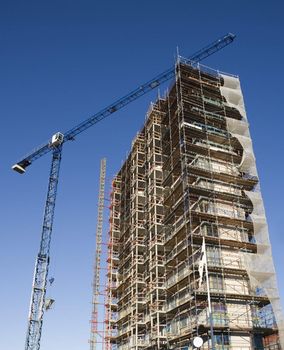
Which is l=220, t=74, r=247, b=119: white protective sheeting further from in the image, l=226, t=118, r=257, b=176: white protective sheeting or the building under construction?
l=226, t=118, r=257, b=176: white protective sheeting

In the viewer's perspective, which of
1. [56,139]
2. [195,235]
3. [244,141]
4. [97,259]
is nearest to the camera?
[195,235]

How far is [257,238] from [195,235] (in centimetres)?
686

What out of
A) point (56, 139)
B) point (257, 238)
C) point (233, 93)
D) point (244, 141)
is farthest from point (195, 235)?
point (56, 139)

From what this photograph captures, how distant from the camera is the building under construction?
3619cm

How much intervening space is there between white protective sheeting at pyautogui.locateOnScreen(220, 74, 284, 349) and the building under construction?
10 centimetres

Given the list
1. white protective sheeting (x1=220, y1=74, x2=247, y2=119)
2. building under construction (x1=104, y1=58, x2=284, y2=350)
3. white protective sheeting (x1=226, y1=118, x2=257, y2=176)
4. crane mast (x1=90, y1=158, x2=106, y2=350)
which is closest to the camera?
building under construction (x1=104, y1=58, x2=284, y2=350)

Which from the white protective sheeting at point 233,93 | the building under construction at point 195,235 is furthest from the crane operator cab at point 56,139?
the white protective sheeting at point 233,93

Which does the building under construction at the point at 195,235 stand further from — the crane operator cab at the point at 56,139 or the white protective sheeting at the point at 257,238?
the crane operator cab at the point at 56,139

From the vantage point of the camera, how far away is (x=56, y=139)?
66938mm

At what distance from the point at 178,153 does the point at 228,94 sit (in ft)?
32.4

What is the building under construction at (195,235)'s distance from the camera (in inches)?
1425

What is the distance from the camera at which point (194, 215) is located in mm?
38875

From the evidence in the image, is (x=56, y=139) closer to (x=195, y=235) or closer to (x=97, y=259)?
(x=97, y=259)

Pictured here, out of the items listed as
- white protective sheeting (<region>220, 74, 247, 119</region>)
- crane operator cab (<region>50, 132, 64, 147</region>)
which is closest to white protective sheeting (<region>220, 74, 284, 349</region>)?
white protective sheeting (<region>220, 74, 247, 119</region>)
